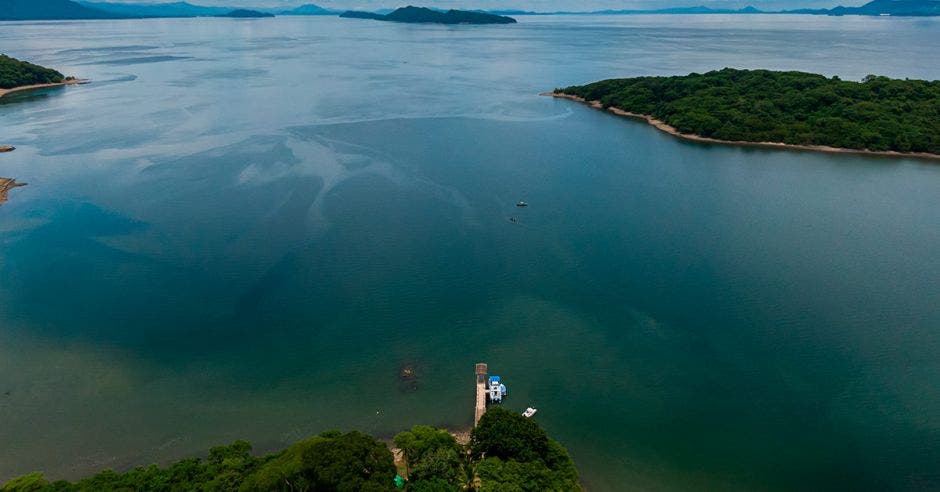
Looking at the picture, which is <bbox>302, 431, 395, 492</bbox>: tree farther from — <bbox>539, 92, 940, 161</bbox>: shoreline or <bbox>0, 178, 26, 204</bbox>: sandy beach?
<bbox>539, 92, 940, 161</bbox>: shoreline

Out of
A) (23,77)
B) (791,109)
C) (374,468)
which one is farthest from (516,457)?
(23,77)

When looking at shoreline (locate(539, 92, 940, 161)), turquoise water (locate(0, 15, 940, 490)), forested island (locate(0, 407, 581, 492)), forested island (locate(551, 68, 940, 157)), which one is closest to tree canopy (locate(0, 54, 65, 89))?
turquoise water (locate(0, 15, 940, 490))

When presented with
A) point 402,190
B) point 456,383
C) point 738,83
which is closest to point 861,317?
point 456,383

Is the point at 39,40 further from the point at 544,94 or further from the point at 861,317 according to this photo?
the point at 861,317

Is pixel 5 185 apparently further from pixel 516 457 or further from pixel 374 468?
pixel 516 457

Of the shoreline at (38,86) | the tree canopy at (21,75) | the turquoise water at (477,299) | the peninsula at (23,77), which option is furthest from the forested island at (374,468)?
the tree canopy at (21,75)
